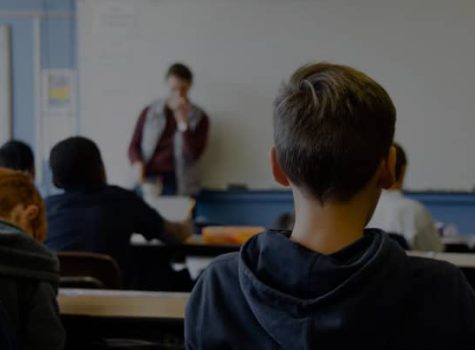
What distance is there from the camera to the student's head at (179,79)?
5.32 meters

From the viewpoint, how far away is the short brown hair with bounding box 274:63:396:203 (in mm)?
958

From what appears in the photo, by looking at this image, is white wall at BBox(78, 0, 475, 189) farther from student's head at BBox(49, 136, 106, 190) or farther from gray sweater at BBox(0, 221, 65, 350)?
gray sweater at BBox(0, 221, 65, 350)

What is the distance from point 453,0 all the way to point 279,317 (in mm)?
4728

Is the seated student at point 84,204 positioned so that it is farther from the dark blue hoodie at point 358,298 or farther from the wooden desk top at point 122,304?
the dark blue hoodie at point 358,298

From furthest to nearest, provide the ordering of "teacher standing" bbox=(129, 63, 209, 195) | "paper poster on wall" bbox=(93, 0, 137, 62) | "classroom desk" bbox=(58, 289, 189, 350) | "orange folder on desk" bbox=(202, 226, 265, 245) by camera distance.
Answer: "paper poster on wall" bbox=(93, 0, 137, 62) < "teacher standing" bbox=(129, 63, 209, 195) < "orange folder on desk" bbox=(202, 226, 265, 245) < "classroom desk" bbox=(58, 289, 189, 350)

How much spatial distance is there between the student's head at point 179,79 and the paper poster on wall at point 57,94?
905 millimetres

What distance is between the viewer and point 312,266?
97 centimetres

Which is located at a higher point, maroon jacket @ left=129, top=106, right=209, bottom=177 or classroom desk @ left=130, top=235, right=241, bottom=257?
maroon jacket @ left=129, top=106, right=209, bottom=177

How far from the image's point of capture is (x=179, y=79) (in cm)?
534

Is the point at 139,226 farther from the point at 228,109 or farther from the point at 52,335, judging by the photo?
the point at 228,109

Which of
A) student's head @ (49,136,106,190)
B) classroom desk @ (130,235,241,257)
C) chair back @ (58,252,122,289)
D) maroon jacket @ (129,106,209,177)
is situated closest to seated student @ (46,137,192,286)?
student's head @ (49,136,106,190)

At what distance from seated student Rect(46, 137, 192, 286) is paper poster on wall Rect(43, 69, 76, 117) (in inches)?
118

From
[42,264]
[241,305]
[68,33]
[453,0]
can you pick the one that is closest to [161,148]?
[68,33]

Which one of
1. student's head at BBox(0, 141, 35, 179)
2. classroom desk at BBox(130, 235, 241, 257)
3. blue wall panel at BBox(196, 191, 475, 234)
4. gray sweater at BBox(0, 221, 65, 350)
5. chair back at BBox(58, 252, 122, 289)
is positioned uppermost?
student's head at BBox(0, 141, 35, 179)
